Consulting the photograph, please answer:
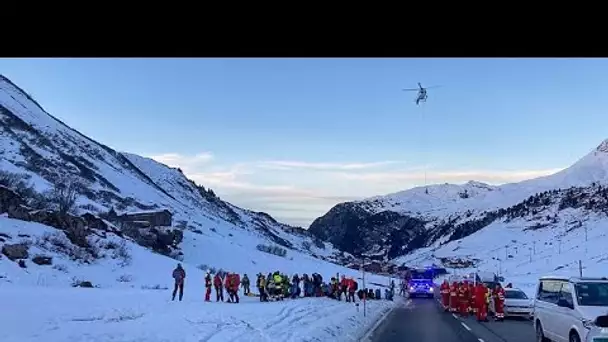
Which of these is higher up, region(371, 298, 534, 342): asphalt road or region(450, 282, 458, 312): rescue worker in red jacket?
region(450, 282, 458, 312): rescue worker in red jacket

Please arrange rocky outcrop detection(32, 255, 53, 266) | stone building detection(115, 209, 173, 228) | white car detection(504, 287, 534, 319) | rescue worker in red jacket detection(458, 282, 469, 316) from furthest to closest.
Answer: stone building detection(115, 209, 173, 228)
rocky outcrop detection(32, 255, 53, 266)
rescue worker in red jacket detection(458, 282, 469, 316)
white car detection(504, 287, 534, 319)

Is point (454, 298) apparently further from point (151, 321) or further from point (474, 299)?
point (151, 321)

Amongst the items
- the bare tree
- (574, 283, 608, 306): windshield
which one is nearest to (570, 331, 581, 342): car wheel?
(574, 283, 608, 306): windshield

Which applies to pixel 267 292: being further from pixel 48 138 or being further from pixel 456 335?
pixel 48 138

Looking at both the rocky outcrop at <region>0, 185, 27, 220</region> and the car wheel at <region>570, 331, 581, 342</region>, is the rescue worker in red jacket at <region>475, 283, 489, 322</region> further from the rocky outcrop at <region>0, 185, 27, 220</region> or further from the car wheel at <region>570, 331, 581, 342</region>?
the rocky outcrop at <region>0, 185, 27, 220</region>
